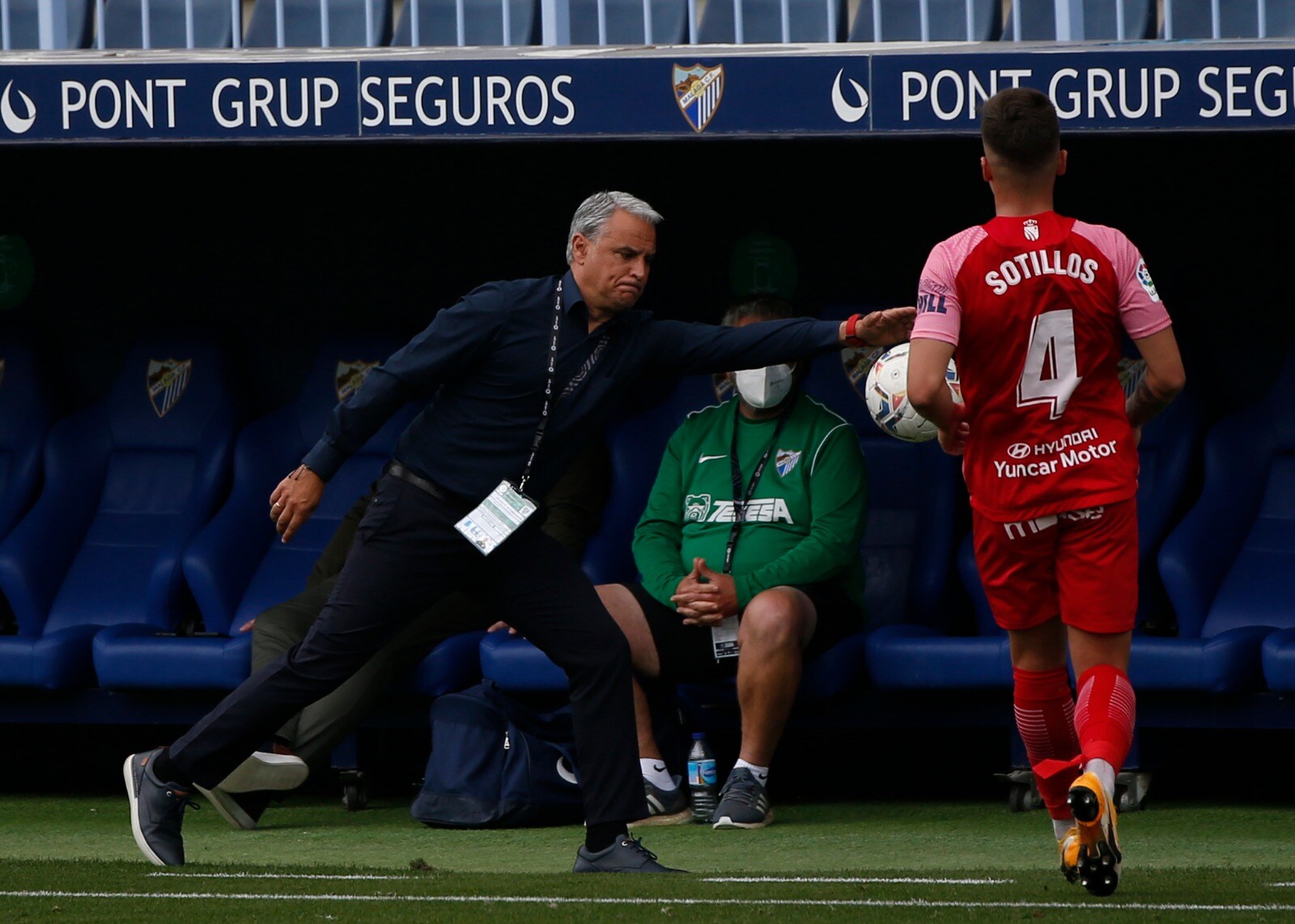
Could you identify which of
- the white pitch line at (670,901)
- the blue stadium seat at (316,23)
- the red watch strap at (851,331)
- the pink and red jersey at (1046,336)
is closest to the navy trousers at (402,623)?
the white pitch line at (670,901)

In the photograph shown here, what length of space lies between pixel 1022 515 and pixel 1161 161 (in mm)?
3904

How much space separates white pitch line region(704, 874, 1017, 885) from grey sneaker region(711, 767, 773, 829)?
1273mm

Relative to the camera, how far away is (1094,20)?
7.56m

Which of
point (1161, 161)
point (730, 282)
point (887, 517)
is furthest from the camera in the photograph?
point (730, 282)

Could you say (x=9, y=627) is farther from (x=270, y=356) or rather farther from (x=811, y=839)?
(x=811, y=839)

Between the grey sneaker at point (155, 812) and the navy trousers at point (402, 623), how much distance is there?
0.28 ft

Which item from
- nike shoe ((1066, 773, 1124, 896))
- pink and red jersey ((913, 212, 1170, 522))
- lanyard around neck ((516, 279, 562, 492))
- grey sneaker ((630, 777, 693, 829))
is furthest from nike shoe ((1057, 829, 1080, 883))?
grey sneaker ((630, 777, 693, 829))

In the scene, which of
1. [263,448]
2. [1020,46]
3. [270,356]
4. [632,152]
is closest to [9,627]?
[263,448]

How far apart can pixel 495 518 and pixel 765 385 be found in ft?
6.38

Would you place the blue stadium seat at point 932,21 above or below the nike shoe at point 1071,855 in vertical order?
above

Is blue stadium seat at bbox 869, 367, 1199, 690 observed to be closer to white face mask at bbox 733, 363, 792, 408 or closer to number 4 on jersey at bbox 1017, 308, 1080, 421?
white face mask at bbox 733, 363, 792, 408

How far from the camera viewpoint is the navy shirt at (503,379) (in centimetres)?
474

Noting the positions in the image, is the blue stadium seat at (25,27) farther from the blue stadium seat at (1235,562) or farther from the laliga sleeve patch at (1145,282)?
the laliga sleeve patch at (1145,282)

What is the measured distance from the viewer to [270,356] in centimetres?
846
